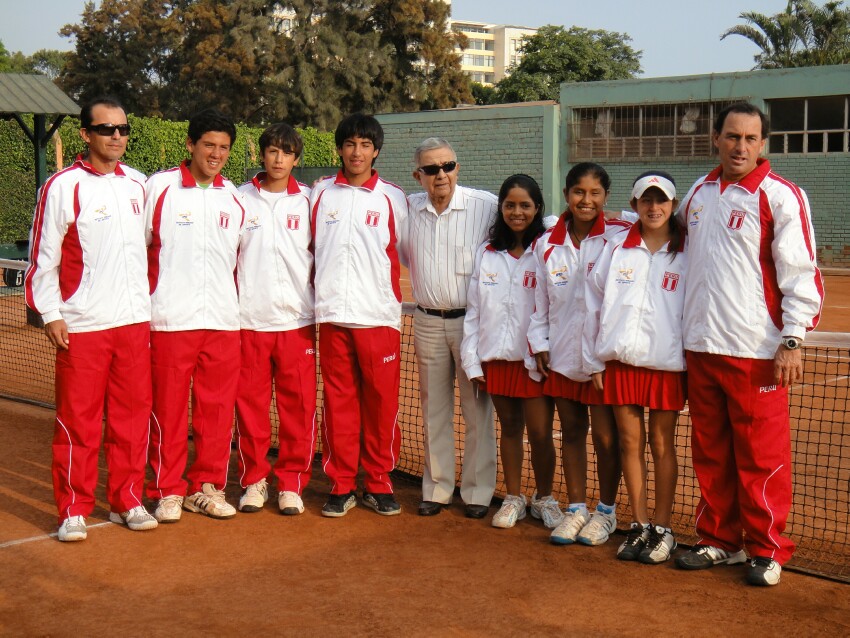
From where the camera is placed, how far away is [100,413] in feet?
18.2

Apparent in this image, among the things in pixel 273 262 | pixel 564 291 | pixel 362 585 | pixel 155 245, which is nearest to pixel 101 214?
pixel 155 245

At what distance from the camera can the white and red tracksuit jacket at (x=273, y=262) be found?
588 centimetres

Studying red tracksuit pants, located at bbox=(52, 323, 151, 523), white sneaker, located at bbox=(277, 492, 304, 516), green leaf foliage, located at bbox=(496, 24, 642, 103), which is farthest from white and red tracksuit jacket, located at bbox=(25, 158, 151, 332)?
green leaf foliage, located at bbox=(496, 24, 642, 103)

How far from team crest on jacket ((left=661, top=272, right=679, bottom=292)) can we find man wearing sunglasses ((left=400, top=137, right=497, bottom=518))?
122 cm

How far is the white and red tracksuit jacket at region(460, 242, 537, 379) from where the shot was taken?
558cm

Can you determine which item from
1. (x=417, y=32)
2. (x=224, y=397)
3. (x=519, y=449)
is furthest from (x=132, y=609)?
(x=417, y=32)

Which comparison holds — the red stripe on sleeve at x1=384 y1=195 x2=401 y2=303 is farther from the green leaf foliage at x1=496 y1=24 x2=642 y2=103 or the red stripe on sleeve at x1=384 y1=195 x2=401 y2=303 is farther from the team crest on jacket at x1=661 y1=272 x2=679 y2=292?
the green leaf foliage at x1=496 y1=24 x2=642 y2=103

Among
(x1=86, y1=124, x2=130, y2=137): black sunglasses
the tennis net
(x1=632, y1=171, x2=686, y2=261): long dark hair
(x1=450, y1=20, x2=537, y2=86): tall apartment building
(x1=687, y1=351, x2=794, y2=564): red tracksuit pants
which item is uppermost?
(x1=450, y1=20, x2=537, y2=86): tall apartment building

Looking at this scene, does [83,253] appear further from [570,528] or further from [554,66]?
[554,66]

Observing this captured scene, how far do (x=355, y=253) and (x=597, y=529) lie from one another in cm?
214

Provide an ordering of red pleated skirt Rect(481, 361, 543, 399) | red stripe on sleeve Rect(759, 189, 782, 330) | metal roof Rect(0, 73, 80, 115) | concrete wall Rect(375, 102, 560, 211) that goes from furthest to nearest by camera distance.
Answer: concrete wall Rect(375, 102, 560, 211), metal roof Rect(0, 73, 80, 115), red pleated skirt Rect(481, 361, 543, 399), red stripe on sleeve Rect(759, 189, 782, 330)

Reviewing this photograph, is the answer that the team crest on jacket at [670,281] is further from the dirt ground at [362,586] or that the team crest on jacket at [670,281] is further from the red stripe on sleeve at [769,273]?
the dirt ground at [362,586]

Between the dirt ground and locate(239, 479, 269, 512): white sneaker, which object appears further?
locate(239, 479, 269, 512): white sneaker

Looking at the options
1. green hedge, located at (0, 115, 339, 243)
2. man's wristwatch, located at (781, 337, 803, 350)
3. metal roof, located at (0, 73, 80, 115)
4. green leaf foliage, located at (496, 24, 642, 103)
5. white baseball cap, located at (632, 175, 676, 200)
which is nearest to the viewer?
man's wristwatch, located at (781, 337, 803, 350)
